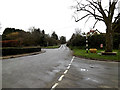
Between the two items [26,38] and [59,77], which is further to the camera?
[26,38]

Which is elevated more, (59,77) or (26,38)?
(26,38)

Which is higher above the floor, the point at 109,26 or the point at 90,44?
the point at 109,26

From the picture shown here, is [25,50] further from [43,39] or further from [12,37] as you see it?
[43,39]

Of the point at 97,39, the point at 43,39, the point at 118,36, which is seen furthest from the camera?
the point at 43,39

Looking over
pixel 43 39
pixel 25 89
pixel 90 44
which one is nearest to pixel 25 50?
pixel 25 89

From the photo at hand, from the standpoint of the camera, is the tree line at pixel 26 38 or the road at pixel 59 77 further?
the tree line at pixel 26 38

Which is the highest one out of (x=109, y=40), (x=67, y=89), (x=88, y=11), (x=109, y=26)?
(x=88, y=11)

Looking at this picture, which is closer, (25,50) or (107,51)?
(107,51)

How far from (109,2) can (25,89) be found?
17348 mm

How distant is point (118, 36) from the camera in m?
32.6

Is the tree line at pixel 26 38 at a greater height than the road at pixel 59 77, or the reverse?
the tree line at pixel 26 38

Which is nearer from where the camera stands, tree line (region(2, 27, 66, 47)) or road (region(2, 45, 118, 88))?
road (region(2, 45, 118, 88))

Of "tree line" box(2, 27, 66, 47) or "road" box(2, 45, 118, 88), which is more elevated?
"tree line" box(2, 27, 66, 47)

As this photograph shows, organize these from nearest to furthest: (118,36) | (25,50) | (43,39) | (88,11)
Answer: (88,11) < (25,50) < (118,36) < (43,39)
